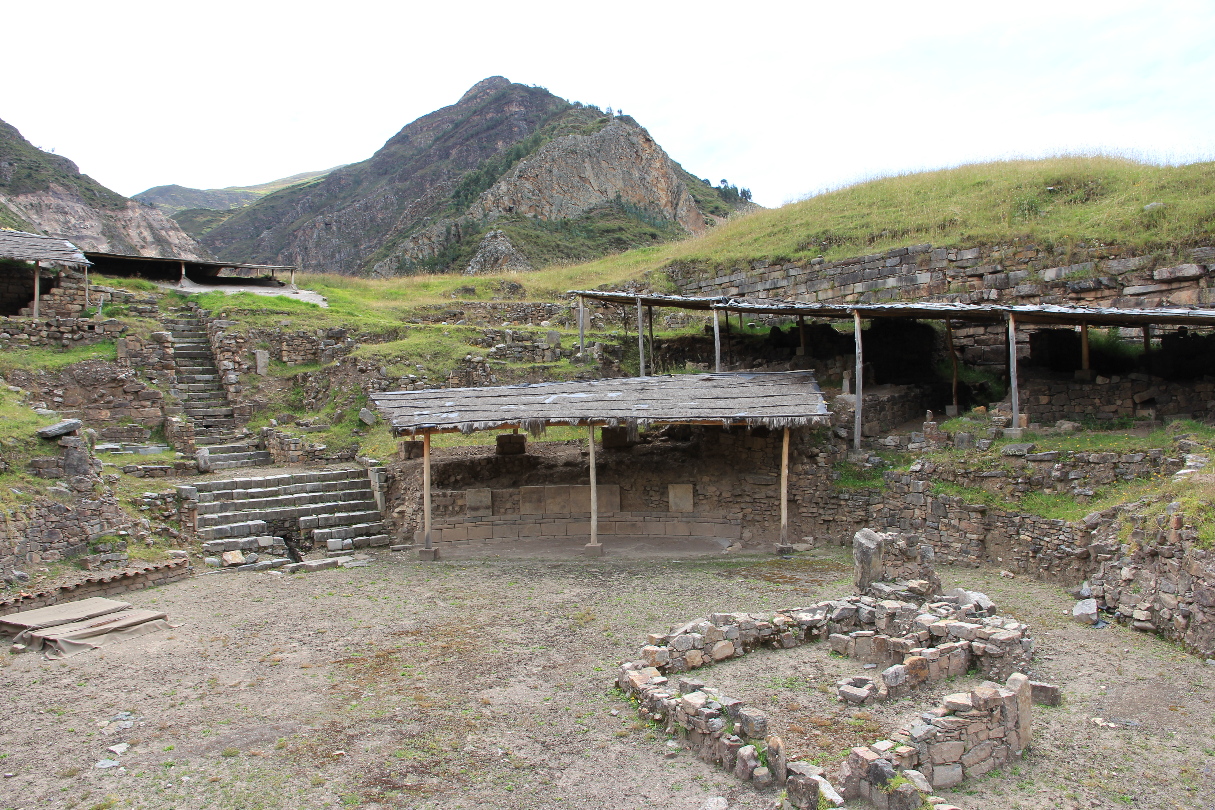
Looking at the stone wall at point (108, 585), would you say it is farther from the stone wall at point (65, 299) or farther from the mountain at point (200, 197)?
the mountain at point (200, 197)

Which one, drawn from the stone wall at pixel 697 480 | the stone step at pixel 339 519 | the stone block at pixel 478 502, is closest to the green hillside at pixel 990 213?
the stone wall at pixel 697 480

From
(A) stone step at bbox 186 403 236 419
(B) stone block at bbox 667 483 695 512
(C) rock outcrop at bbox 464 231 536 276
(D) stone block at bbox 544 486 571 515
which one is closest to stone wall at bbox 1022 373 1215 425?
(B) stone block at bbox 667 483 695 512

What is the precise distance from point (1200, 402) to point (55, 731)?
16.7 meters

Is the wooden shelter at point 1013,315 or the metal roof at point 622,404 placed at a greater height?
the wooden shelter at point 1013,315

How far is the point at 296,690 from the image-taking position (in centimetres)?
714

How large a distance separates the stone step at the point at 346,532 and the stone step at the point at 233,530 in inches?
36.9

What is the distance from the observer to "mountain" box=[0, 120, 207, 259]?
41375 mm

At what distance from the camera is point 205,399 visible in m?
18.5

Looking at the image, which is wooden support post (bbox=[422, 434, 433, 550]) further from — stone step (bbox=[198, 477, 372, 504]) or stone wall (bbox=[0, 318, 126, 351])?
stone wall (bbox=[0, 318, 126, 351])

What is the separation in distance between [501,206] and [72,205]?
83.4 feet

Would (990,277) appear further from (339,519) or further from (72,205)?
(72,205)

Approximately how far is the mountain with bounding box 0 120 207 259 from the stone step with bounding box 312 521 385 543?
35.1m

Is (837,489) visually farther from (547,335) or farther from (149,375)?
(149,375)

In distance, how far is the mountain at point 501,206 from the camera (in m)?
44.5
